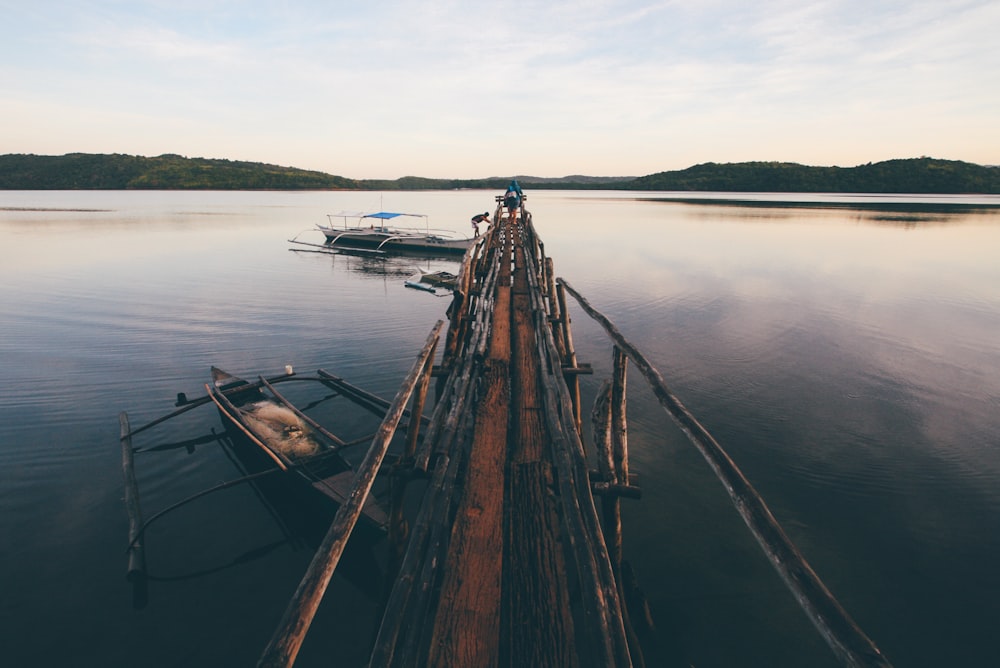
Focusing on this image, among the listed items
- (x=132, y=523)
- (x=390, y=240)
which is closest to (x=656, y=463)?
(x=132, y=523)

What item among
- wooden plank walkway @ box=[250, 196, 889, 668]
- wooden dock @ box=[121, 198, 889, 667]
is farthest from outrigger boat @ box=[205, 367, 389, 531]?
wooden plank walkway @ box=[250, 196, 889, 668]

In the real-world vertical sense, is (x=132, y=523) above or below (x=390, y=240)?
below

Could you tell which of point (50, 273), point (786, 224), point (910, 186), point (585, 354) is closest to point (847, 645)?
point (585, 354)

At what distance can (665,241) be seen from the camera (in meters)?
54.0

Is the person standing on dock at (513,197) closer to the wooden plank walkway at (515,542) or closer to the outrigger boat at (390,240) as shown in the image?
the outrigger boat at (390,240)

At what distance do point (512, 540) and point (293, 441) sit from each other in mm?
7098

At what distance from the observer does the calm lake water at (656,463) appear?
6969 millimetres

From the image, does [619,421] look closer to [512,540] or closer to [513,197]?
[512,540]

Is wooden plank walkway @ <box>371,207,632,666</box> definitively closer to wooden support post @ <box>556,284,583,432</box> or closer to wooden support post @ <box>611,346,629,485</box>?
wooden support post @ <box>611,346,629,485</box>

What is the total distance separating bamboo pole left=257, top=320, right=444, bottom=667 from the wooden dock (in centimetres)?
1

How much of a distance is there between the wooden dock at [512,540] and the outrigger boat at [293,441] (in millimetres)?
2492

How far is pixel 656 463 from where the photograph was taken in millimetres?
10898

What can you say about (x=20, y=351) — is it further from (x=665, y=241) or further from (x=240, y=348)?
(x=665, y=241)

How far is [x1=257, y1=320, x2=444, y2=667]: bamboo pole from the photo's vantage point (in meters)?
2.64
